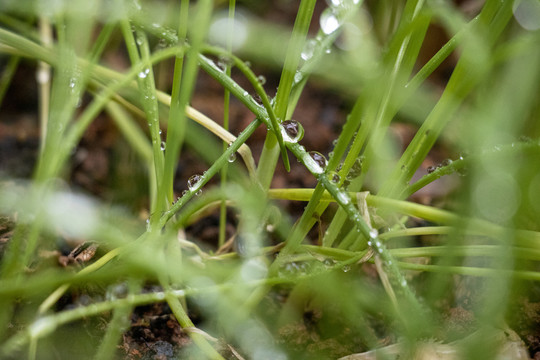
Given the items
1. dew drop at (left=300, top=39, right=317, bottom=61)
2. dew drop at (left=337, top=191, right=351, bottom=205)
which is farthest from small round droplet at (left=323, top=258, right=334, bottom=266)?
dew drop at (left=300, top=39, right=317, bottom=61)

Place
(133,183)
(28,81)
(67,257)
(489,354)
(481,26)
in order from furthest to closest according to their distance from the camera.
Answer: (28,81) < (133,183) < (67,257) < (481,26) < (489,354)

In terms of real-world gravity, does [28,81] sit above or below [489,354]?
above

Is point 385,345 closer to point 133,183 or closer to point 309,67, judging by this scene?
point 309,67

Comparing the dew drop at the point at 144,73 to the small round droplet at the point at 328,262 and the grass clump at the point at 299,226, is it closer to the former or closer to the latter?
the grass clump at the point at 299,226

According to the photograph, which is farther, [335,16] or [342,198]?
[335,16]

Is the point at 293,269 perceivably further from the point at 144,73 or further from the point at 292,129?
the point at 144,73

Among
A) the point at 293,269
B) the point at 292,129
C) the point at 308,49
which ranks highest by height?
the point at 308,49

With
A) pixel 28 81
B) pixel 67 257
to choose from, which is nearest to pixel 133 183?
pixel 67 257

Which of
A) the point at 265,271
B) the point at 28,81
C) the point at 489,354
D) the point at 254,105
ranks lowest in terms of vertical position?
the point at 489,354

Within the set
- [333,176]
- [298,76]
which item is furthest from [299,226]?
[298,76]
